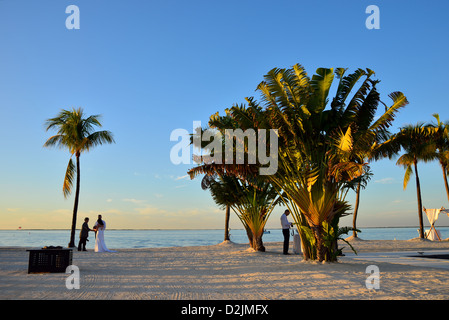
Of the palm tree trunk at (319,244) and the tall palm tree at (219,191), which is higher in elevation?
the tall palm tree at (219,191)

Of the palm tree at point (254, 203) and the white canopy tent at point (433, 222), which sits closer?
the palm tree at point (254, 203)

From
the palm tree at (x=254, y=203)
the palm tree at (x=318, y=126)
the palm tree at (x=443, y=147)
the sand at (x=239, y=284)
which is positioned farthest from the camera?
the palm tree at (x=443, y=147)

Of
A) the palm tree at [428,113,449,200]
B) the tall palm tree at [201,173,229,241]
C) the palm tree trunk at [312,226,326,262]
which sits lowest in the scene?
the palm tree trunk at [312,226,326,262]

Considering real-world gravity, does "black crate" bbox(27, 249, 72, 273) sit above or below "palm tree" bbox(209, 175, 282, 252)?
below

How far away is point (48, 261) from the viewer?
10.2 metres

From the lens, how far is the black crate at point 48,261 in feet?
33.2

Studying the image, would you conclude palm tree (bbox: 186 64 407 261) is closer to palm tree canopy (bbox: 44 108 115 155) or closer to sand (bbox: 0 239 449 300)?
sand (bbox: 0 239 449 300)

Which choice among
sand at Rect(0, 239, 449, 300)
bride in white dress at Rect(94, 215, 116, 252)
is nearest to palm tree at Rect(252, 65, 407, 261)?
sand at Rect(0, 239, 449, 300)

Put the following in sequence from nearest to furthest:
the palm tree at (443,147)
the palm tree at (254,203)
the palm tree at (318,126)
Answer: the palm tree at (318,126) < the palm tree at (254,203) < the palm tree at (443,147)

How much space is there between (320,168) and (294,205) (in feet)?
5.80

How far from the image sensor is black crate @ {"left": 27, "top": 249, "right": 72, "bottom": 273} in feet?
33.2

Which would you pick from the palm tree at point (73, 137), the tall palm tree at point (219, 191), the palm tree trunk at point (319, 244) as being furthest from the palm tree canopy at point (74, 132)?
the palm tree trunk at point (319, 244)

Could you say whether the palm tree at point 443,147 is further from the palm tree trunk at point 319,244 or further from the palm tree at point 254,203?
the palm tree trunk at point 319,244
